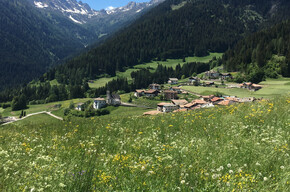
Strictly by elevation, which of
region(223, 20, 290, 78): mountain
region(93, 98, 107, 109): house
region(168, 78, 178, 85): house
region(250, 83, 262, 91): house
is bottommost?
region(93, 98, 107, 109): house

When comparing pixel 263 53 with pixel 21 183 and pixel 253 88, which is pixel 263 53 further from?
pixel 21 183

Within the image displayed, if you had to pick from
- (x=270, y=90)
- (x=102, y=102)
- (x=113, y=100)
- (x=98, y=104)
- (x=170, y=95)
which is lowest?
(x=98, y=104)

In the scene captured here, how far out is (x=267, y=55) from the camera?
11125 cm

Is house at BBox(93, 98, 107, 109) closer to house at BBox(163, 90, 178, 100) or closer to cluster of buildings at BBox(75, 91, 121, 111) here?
cluster of buildings at BBox(75, 91, 121, 111)

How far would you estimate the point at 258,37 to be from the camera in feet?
445

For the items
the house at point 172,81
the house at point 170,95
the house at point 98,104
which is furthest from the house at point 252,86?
the house at point 98,104

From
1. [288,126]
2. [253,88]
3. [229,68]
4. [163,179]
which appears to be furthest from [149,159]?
[229,68]

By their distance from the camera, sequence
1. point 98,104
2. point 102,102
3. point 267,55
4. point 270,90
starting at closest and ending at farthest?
1. point 270,90
2. point 267,55
3. point 98,104
4. point 102,102

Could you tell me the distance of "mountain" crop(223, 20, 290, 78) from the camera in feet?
330

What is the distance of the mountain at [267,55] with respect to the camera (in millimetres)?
100550

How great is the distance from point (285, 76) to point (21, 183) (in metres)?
120

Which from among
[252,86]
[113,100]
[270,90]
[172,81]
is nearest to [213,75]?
[172,81]

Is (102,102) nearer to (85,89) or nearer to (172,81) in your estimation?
(85,89)

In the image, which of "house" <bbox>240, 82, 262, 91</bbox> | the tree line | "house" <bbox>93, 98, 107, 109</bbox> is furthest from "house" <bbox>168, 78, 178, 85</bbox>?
"house" <bbox>93, 98, 107, 109</bbox>
